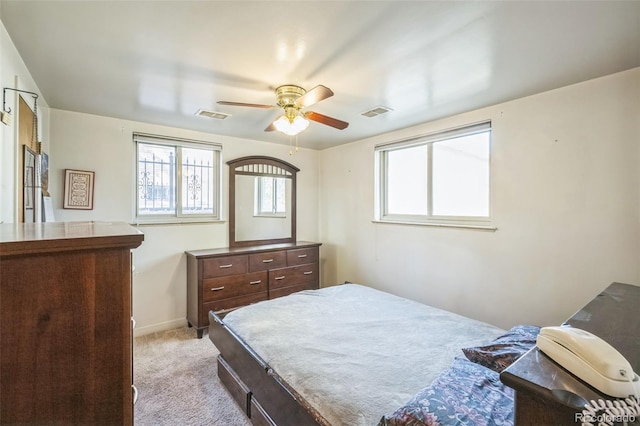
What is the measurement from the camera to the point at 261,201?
14.1 feet

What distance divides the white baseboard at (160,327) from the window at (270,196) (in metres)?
1.69

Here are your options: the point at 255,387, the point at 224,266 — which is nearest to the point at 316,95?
the point at 255,387

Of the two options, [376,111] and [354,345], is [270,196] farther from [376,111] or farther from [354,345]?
[354,345]

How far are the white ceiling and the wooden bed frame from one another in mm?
1915

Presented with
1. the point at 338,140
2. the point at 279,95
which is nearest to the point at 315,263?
the point at 338,140

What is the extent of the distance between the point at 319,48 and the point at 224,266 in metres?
2.57

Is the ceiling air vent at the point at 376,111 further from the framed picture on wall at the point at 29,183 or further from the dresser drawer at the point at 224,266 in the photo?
the framed picture on wall at the point at 29,183

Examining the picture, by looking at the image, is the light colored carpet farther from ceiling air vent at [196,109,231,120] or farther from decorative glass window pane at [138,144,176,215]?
ceiling air vent at [196,109,231,120]

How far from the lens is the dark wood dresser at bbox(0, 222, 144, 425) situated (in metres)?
0.68

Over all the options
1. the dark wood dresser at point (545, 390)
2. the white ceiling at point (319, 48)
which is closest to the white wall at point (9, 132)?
the white ceiling at point (319, 48)

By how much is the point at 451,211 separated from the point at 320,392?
2.53 metres

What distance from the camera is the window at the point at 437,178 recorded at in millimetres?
2977

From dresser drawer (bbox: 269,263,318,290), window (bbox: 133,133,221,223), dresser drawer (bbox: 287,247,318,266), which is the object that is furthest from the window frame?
window (bbox: 133,133,221,223)

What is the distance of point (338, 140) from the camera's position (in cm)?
420
